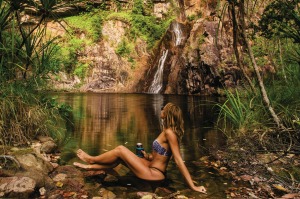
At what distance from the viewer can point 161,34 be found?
2991 cm

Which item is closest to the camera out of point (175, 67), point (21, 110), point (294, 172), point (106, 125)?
point (294, 172)

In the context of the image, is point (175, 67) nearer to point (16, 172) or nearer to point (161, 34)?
point (161, 34)

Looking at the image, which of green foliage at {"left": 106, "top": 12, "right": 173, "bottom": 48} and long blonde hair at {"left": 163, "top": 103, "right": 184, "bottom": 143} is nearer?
long blonde hair at {"left": 163, "top": 103, "right": 184, "bottom": 143}

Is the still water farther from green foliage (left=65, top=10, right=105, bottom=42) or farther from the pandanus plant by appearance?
green foliage (left=65, top=10, right=105, bottom=42)

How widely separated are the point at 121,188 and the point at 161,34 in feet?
87.5

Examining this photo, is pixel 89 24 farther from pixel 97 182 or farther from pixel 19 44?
pixel 97 182

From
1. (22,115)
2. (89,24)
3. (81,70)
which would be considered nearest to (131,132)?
(22,115)

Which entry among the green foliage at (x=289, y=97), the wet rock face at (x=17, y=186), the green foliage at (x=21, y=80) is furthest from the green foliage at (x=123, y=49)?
the wet rock face at (x=17, y=186)

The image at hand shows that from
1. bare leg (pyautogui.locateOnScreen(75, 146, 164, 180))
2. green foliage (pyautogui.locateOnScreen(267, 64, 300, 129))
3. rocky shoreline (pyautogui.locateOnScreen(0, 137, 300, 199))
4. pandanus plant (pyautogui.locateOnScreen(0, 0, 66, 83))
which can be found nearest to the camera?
rocky shoreline (pyautogui.locateOnScreen(0, 137, 300, 199))

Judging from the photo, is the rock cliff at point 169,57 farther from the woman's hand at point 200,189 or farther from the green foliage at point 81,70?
the woman's hand at point 200,189

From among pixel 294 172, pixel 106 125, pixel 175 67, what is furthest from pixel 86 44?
pixel 294 172

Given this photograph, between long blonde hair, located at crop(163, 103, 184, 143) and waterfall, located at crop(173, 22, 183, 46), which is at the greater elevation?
waterfall, located at crop(173, 22, 183, 46)

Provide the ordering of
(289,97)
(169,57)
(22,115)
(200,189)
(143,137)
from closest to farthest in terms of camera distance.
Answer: (200,189)
(22,115)
(289,97)
(143,137)
(169,57)

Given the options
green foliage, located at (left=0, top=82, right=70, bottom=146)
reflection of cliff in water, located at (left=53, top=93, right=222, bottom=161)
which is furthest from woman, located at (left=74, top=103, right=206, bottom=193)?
reflection of cliff in water, located at (left=53, top=93, right=222, bottom=161)
